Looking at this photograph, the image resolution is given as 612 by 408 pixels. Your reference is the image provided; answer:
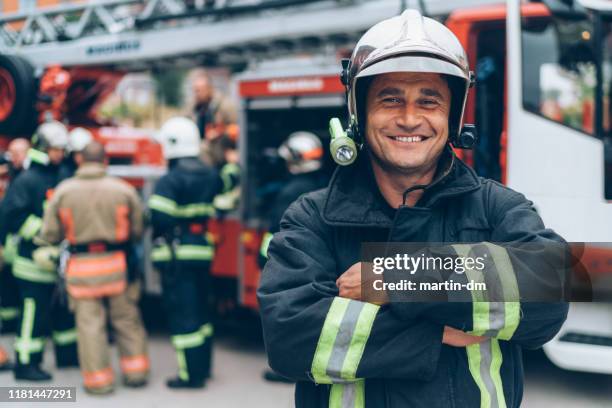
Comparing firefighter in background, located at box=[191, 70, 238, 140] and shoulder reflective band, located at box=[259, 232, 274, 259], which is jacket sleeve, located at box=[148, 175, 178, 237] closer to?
shoulder reflective band, located at box=[259, 232, 274, 259]

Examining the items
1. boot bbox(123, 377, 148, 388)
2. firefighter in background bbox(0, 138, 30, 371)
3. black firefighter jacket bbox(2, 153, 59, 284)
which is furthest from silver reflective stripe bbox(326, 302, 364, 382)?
firefighter in background bbox(0, 138, 30, 371)

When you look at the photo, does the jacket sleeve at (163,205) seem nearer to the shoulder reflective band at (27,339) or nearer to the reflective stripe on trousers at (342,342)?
the shoulder reflective band at (27,339)

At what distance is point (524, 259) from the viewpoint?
4.93ft

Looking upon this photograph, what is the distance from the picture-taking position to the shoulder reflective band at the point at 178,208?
4.95 metres

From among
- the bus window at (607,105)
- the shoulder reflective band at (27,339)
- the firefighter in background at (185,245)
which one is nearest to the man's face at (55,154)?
the firefighter in background at (185,245)

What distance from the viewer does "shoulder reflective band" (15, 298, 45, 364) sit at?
5160mm

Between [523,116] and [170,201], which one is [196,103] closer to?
[170,201]

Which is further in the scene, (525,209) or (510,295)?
(525,209)

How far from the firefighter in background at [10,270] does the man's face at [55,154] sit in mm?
405

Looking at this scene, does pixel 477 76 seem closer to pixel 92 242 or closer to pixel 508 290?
pixel 92 242

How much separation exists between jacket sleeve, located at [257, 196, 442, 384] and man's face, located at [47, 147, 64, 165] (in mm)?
4132

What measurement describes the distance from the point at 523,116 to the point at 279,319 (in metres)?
3.06

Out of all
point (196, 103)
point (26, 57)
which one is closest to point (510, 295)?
point (196, 103)

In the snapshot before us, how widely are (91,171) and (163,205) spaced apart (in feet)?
1.73
